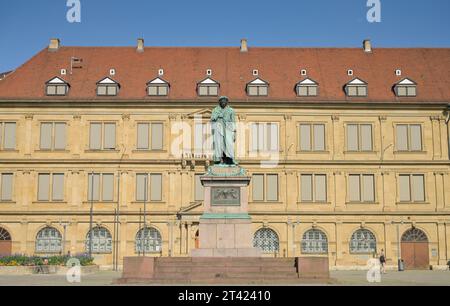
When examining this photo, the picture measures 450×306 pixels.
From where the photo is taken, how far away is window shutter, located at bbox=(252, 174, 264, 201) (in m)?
52.7

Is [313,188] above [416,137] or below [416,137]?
below

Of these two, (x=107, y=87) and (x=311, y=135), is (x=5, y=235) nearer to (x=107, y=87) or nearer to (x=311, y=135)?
(x=107, y=87)

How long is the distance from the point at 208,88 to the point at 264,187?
8452mm

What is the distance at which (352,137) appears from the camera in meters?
53.5

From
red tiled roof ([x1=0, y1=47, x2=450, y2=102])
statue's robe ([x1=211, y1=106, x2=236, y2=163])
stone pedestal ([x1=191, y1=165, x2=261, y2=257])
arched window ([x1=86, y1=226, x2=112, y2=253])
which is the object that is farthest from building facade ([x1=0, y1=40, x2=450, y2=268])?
stone pedestal ([x1=191, y1=165, x2=261, y2=257])

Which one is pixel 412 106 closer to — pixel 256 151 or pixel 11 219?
pixel 256 151

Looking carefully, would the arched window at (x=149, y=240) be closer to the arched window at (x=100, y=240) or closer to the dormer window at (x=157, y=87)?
the arched window at (x=100, y=240)

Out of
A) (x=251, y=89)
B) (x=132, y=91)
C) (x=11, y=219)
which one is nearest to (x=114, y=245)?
(x=11, y=219)

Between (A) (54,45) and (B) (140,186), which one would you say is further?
(A) (54,45)

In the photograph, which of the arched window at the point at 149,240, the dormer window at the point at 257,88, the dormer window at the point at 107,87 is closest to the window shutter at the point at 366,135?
the dormer window at the point at 257,88

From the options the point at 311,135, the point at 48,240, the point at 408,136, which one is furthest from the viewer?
the point at 408,136

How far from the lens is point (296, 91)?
5409 centimetres

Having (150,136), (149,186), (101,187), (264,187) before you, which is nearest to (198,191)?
(149,186)
